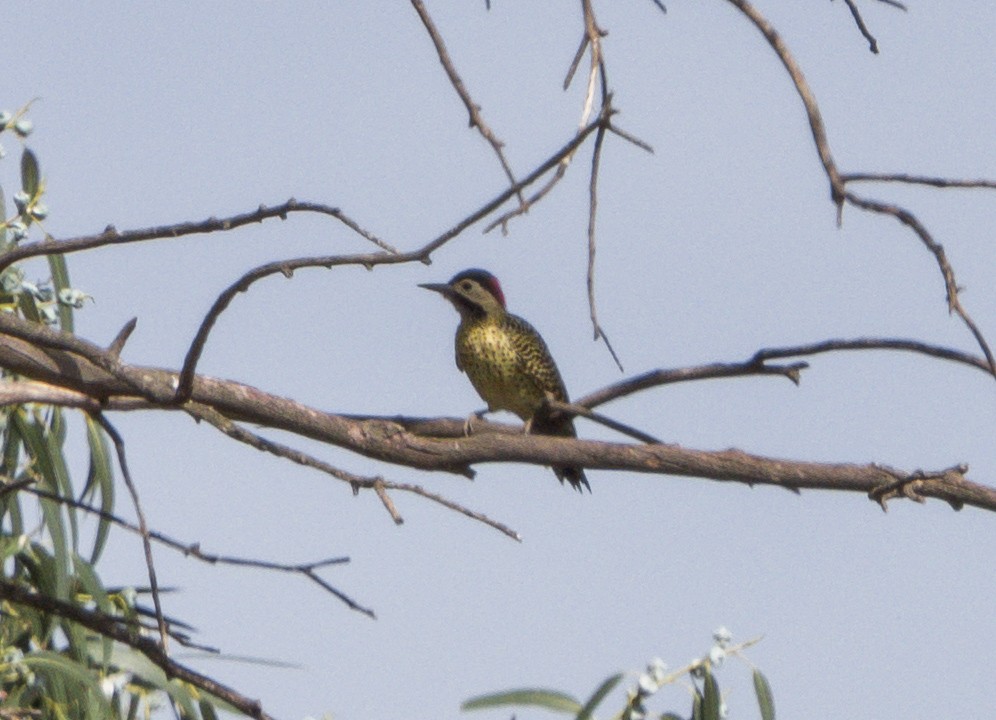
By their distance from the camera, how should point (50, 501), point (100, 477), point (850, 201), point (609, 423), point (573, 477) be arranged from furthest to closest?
point (573, 477) → point (100, 477) → point (50, 501) → point (609, 423) → point (850, 201)

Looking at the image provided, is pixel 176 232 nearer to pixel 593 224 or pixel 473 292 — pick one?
pixel 593 224

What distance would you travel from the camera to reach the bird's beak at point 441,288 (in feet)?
22.1

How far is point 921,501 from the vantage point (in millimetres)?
2939

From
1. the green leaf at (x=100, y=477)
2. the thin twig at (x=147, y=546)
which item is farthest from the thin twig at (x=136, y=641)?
the green leaf at (x=100, y=477)

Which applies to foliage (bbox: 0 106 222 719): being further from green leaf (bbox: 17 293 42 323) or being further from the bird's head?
the bird's head

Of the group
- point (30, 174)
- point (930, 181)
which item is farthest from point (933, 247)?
point (30, 174)

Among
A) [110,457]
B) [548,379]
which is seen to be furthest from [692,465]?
[548,379]

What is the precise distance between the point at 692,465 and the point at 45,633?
1.65m

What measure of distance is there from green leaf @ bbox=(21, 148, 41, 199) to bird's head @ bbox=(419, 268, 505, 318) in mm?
3232

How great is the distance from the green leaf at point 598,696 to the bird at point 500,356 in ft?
10.4

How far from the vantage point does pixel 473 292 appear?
21.9 ft

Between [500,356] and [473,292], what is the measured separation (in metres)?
0.35

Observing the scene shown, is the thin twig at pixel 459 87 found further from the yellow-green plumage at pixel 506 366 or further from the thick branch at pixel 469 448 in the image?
the yellow-green plumage at pixel 506 366

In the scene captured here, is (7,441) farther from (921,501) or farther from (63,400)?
(921,501)
